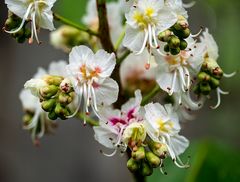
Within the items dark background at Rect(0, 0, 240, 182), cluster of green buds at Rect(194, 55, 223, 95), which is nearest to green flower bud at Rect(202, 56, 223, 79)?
cluster of green buds at Rect(194, 55, 223, 95)

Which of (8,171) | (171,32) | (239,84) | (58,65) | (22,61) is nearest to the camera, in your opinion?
(171,32)

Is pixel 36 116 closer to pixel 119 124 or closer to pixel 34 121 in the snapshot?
pixel 34 121

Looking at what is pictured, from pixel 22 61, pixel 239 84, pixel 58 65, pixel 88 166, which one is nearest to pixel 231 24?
pixel 239 84

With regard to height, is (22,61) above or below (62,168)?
above

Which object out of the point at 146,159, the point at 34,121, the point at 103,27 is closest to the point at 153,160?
the point at 146,159

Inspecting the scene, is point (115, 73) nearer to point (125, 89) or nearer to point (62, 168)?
point (125, 89)

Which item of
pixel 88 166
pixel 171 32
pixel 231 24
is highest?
pixel 231 24

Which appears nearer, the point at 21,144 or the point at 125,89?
the point at 125,89

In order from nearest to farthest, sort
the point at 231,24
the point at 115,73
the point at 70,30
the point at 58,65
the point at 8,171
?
the point at 115,73 < the point at 58,65 < the point at 70,30 < the point at 231,24 < the point at 8,171
